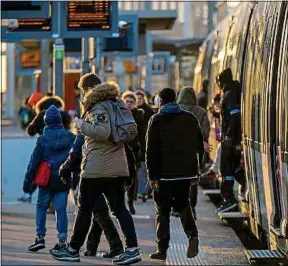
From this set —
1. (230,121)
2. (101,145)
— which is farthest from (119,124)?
(230,121)

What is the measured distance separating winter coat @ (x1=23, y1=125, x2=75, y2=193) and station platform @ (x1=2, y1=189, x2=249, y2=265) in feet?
2.82

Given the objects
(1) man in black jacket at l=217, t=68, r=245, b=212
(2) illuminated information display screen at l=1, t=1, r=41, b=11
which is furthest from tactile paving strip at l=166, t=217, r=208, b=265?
(2) illuminated information display screen at l=1, t=1, r=41, b=11

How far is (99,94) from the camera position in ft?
32.9

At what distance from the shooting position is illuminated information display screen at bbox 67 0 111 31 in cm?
1809

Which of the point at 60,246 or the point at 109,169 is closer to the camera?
the point at 109,169

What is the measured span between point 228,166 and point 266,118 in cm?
425

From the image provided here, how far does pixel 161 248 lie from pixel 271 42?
7.79ft

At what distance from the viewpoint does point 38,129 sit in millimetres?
13695

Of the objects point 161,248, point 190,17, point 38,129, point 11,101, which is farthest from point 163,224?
point 190,17

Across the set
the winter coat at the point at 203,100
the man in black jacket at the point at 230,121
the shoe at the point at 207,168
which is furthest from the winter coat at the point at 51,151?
the winter coat at the point at 203,100

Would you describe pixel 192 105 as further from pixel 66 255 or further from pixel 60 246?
pixel 66 255

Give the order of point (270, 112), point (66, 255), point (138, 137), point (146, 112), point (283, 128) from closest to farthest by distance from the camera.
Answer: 1. point (283, 128)
2. point (270, 112)
3. point (66, 255)
4. point (138, 137)
5. point (146, 112)

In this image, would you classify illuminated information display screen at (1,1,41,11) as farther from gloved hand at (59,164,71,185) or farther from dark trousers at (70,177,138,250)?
dark trousers at (70,177,138,250)

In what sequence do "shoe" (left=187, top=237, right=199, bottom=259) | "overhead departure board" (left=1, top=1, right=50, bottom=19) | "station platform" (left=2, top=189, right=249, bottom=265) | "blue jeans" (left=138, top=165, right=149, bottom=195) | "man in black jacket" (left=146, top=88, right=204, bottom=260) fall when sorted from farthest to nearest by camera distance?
"blue jeans" (left=138, top=165, right=149, bottom=195), "overhead departure board" (left=1, top=1, right=50, bottom=19), "station platform" (left=2, top=189, right=249, bottom=265), "shoe" (left=187, top=237, right=199, bottom=259), "man in black jacket" (left=146, top=88, right=204, bottom=260)
